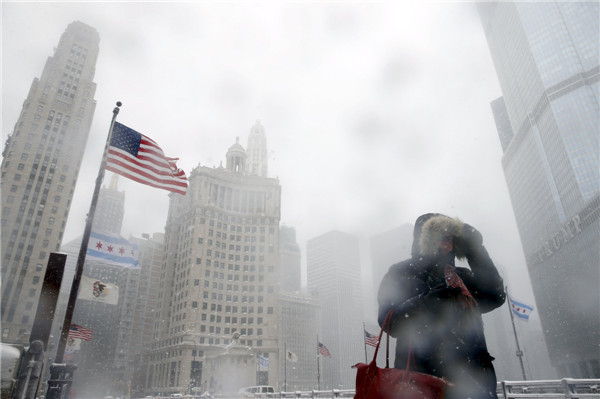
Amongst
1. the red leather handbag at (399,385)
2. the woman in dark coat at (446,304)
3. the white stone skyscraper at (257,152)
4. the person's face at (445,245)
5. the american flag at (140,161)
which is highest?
the white stone skyscraper at (257,152)

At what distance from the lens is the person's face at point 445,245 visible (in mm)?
3100

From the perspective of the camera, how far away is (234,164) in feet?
335

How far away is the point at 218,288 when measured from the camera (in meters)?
80.0

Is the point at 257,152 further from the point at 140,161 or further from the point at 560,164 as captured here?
the point at 140,161

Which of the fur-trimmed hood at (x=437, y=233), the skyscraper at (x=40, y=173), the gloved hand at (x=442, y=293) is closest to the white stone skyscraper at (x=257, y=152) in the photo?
the skyscraper at (x=40, y=173)

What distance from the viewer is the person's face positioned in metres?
3.10

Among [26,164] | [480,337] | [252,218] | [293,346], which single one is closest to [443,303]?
[480,337]

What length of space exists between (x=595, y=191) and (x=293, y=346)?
10700cm

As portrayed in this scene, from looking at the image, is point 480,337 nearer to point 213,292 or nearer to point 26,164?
point 213,292

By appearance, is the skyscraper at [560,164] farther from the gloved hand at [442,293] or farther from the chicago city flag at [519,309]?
the gloved hand at [442,293]

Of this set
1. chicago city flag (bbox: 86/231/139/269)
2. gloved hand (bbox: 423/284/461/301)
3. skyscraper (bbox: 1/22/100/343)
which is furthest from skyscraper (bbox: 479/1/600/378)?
skyscraper (bbox: 1/22/100/343)

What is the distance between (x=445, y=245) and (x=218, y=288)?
81360 millimetres

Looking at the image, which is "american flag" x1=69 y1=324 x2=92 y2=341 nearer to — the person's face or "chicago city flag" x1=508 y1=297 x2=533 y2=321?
the person's face

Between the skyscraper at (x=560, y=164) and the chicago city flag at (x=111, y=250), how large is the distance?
111m
